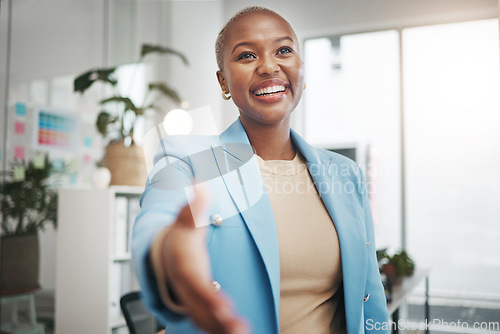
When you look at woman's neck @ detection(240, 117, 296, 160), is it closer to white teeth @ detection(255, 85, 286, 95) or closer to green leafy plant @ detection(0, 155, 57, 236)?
white teeth @ detection(255, 85, 286, 95)

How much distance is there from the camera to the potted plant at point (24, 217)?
2145 millimetres

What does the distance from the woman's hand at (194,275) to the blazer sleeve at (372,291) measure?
1.81 ft

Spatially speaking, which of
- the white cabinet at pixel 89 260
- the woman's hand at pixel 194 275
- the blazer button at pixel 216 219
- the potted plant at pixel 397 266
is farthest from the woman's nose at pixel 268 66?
the white cabinet at pixel 89 260

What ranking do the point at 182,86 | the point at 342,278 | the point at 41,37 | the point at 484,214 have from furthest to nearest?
the point at 182,86 → the point at 41,37 → the point at 484,214 → the point at 342,278

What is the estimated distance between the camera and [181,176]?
1.83 ft

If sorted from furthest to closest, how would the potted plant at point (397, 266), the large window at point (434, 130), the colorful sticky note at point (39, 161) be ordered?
the colorful sticky note at point (39, 161) < the potted plant at point (397, 266) < the large window at point (434, 130)

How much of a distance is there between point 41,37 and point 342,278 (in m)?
2.35

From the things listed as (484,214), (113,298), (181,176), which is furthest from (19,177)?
(484,214)

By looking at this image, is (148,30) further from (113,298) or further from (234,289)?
(234,289)

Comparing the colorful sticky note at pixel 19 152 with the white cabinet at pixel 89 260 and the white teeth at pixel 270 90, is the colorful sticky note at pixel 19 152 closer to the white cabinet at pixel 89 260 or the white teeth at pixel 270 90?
the white cabinet at pixel 89 260

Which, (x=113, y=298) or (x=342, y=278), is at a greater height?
(x=342, y=278)

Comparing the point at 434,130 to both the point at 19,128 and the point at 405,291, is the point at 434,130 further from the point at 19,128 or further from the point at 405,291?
the point at 19,128

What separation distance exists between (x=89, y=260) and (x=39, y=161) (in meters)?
0.65

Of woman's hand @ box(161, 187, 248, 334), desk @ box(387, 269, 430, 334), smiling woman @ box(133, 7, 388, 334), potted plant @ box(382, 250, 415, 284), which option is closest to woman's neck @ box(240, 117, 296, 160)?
smiling woman @ box(133, 7, 388, 334)
